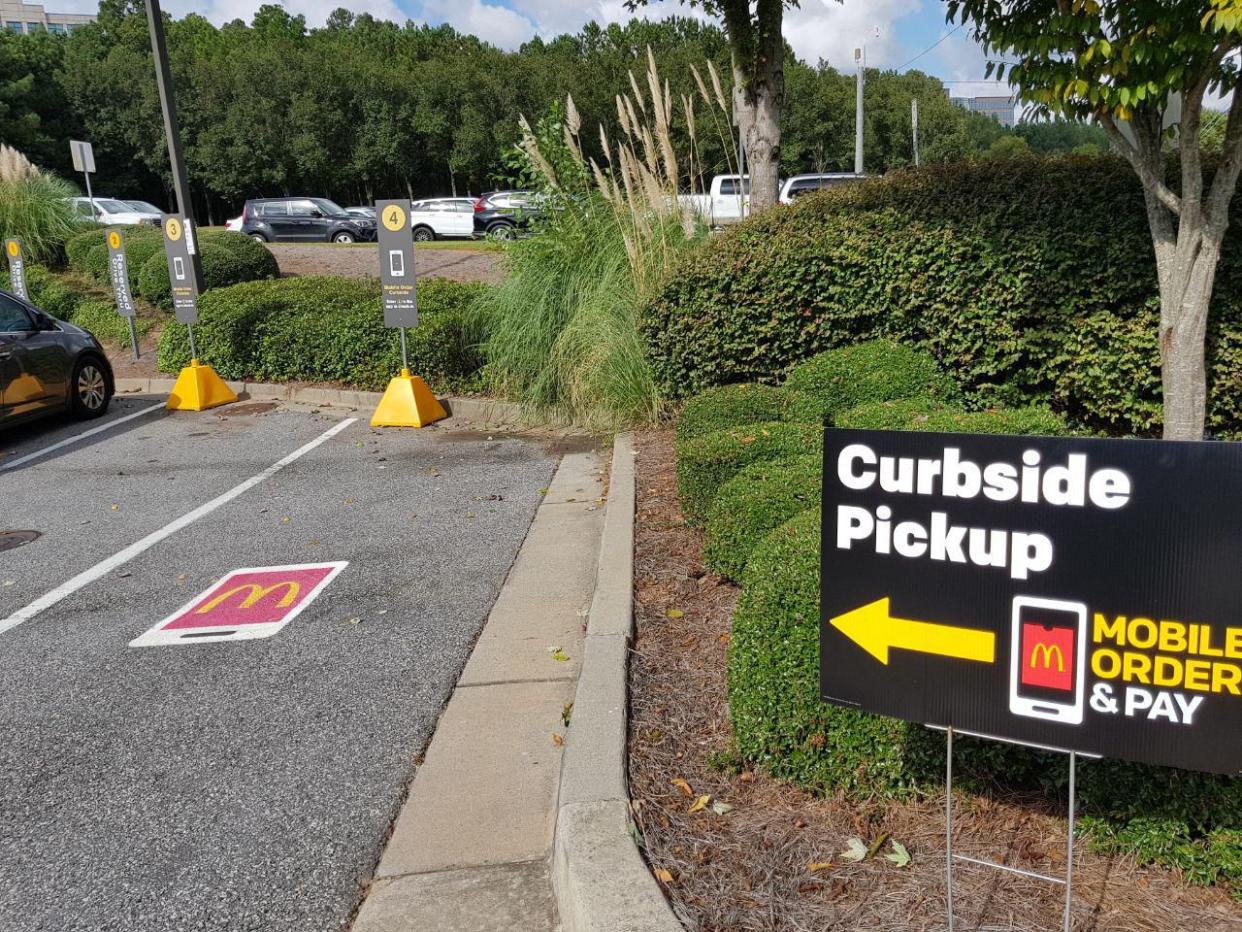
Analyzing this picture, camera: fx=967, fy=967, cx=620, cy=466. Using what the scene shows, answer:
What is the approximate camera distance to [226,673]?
417 centimetres

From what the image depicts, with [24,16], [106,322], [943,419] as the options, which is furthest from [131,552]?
[24,16]

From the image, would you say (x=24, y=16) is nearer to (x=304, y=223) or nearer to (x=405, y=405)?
(x=304, y=223)

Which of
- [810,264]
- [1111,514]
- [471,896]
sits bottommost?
[471,896]

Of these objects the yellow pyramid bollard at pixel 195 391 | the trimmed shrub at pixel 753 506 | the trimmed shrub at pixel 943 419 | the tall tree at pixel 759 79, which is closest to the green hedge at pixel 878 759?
the trimmed shrub at pixel 753 506

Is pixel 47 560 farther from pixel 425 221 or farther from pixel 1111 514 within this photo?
pixel 425 221

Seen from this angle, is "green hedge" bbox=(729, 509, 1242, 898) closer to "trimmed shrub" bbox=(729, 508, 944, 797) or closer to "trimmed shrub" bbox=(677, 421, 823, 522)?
"trimmed shrub" bbox=(729, 508, 944, 797)

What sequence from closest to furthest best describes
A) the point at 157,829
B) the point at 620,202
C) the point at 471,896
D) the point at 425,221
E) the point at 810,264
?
the point at 471,896 → the point at 157,829 → the point at 810,264 → the point at 620,202 → the point at 425,221

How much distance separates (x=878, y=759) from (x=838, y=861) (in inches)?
12.6

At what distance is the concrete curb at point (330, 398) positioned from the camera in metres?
9.52

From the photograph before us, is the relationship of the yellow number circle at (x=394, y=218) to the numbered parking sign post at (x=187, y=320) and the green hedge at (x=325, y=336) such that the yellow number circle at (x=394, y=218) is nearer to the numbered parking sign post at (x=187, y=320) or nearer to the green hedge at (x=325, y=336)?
the green hedge at (x=325, y=336)

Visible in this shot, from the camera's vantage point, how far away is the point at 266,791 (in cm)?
322

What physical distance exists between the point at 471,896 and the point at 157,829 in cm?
111

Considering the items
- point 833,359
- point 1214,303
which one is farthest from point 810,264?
point 1214,303

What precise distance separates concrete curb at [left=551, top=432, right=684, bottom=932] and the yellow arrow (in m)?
0.80
